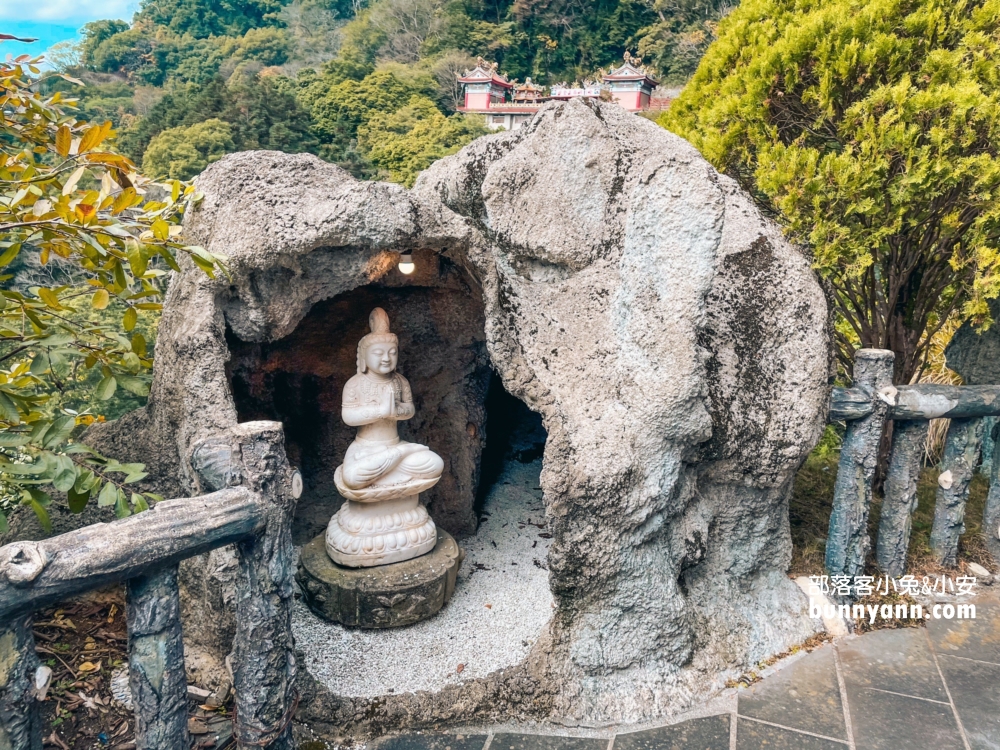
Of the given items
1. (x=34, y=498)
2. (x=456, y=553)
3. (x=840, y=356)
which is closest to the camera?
(x=34, y=498)

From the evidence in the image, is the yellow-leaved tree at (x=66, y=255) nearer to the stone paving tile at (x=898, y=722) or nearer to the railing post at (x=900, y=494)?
the stone paving tile at (x=898, y=722)

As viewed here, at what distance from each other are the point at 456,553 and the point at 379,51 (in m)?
33.1

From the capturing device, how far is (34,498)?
9.02 ft

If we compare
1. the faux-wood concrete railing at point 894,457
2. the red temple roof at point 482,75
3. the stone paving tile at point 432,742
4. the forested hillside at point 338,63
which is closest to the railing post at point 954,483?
the faux-wood concrete railing at point 894,457

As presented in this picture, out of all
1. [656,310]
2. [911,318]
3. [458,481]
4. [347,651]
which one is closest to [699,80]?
[911,318]

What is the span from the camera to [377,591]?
159 inches

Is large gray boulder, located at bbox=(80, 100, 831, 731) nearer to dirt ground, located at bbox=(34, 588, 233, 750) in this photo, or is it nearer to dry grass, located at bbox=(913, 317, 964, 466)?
dirt ground, located at bbox=(34, 588, 233, 750)

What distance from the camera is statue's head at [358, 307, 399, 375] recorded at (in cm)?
425

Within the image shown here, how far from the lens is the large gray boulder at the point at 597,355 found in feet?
11.3

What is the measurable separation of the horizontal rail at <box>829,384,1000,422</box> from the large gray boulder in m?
0.50

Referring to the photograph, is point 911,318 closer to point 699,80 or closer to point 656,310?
point 699,80

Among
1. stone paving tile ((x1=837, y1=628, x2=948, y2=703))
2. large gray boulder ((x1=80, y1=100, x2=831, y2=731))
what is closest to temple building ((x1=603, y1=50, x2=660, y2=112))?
large gray boulder ((x1=80, y1=100, x2=831, y2=731))

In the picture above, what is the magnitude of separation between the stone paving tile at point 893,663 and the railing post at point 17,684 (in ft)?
13.0

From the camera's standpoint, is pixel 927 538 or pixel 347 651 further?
pixel 927 538
